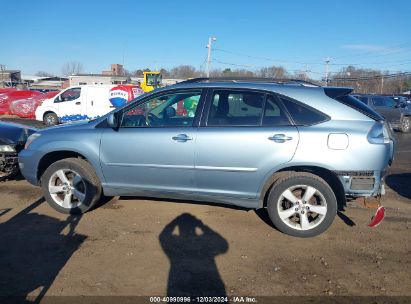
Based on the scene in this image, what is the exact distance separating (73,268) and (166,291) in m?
1.02

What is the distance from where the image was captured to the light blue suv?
13.3 ft

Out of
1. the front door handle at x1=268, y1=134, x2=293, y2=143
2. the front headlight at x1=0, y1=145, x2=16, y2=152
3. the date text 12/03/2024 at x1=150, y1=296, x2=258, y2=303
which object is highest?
the front door handle at x1=268, y1=134, x2=293, y2=143

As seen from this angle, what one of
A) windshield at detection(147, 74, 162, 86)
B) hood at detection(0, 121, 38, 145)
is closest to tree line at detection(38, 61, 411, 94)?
windshield at detection(147, 74, 162, 86)

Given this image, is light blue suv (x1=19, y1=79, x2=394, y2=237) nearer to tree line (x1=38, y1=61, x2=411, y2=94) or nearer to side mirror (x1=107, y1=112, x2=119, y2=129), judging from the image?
side mirror (x1=107, y1=112, x2=119, y2=129)

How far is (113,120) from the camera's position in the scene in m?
4.60

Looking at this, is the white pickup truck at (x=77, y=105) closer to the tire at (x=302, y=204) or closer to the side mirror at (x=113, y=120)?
the side mirror at (x=113, y=120)

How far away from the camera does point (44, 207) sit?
207 inches

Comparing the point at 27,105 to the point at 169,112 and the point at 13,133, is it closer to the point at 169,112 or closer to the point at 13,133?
the point at 13,133

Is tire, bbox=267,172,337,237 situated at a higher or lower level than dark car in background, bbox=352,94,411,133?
lower

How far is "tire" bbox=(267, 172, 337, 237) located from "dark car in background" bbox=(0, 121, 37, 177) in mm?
4516

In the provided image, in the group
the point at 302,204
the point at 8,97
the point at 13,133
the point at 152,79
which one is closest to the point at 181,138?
the point at 302,204

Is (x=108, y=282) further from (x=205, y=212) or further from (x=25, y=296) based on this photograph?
(x=205, y=212)

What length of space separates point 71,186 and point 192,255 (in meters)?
2.13

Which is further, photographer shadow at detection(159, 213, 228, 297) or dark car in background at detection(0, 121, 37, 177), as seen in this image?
dark car in background at detection(0, 121, 37, 177)
